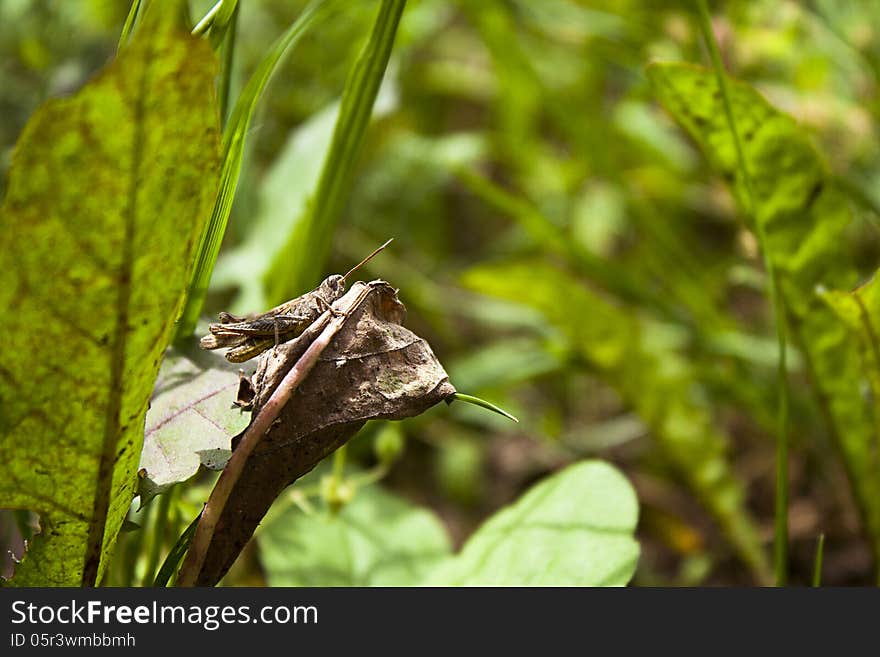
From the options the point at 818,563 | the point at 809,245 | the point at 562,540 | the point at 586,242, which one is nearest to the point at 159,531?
the point at 562,540

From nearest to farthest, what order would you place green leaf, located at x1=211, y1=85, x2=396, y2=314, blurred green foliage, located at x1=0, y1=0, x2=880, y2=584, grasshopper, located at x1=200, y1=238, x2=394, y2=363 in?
1. grasshopper, located at x1=200, y1=238, x2=394, y2=363
2. green leaf, located at x1=211, y1=85, x2=396, y2=314
3. blurred green foliage, located at x1=0, y1=0, x2=880, y2=584

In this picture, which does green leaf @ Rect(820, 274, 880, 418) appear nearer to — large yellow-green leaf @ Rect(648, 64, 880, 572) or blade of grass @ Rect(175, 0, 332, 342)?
large yellow-green leaf @ Rect(648, 64, 880, 572)

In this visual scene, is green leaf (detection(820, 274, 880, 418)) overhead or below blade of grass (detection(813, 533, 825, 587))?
overhead

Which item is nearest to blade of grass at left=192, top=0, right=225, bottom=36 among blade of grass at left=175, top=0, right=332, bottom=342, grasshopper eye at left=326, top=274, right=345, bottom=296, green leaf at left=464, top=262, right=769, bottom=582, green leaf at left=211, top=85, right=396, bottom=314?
blade of grass at left=175, top=0, right=332, bottom=342

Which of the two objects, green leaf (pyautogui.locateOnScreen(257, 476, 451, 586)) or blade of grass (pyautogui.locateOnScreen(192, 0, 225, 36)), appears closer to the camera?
blade of grass (pyautogui.locateOnScreen(192, 0, 225, 36))

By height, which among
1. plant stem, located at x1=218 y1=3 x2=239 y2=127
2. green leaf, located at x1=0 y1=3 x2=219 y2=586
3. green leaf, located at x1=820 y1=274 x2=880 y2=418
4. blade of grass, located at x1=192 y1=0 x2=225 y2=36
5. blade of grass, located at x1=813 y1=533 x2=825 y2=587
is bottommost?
blade of grass, located at x1=813 y1=533 x2=825 y2=587

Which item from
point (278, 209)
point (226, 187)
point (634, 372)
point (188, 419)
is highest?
point (278, 209)

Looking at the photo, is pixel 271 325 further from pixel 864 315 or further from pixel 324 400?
pixel 864 315
